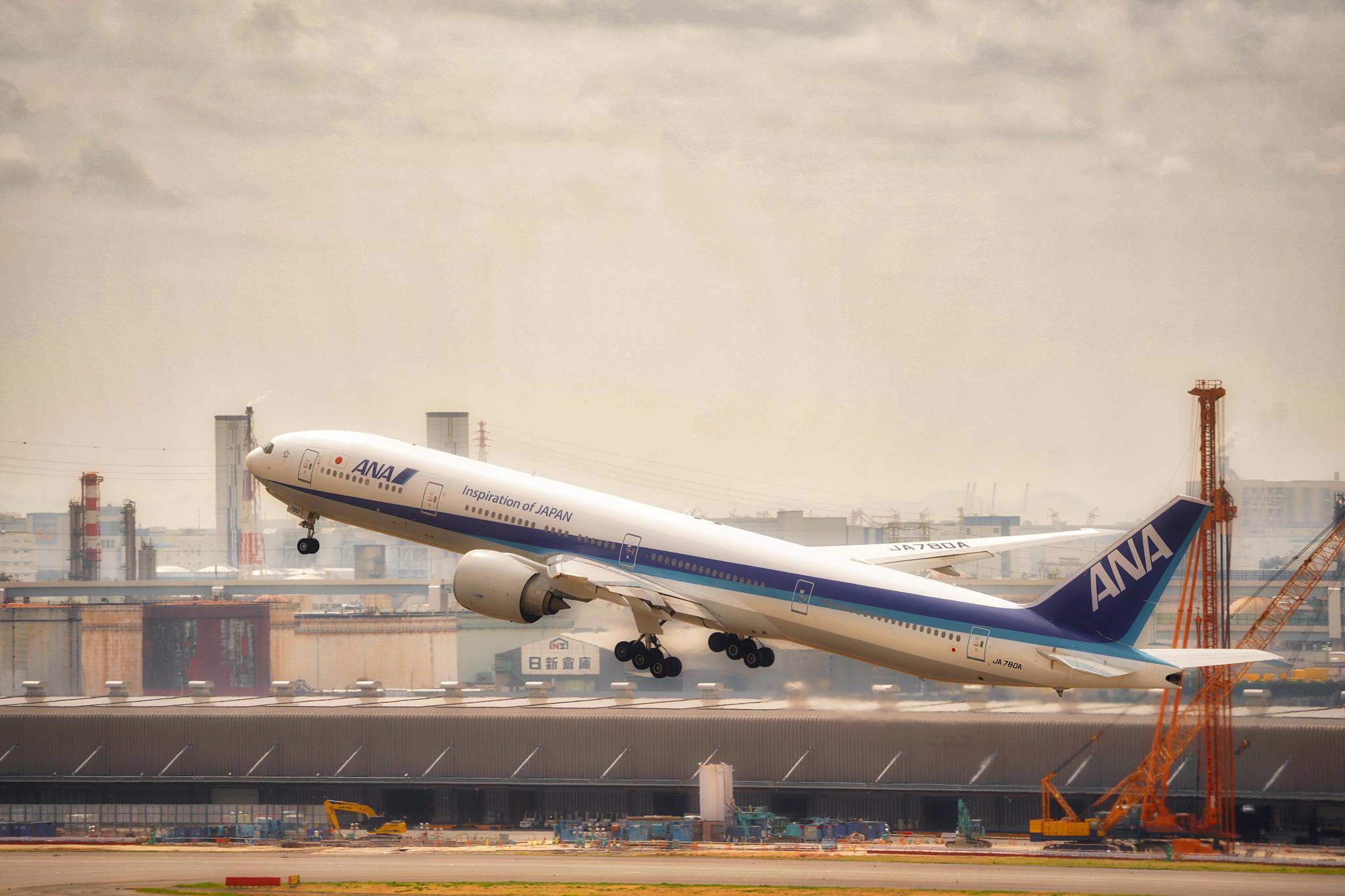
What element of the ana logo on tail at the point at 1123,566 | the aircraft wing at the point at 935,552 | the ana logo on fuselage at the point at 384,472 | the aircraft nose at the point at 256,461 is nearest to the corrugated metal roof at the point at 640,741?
the aircraft wing at the point at 935,552

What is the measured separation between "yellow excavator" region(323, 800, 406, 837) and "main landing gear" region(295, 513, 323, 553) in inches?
1442

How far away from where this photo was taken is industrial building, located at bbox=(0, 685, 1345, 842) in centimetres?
10800

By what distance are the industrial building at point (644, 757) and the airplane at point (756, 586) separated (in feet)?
142

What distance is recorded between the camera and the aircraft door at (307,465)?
70125 millimetres

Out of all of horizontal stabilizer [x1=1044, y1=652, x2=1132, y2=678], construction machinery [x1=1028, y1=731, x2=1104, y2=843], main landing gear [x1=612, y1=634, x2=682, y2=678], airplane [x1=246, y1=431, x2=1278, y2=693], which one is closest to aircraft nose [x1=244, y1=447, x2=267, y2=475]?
airplane [x1=246, y1=431, x2=1278, y2=693]

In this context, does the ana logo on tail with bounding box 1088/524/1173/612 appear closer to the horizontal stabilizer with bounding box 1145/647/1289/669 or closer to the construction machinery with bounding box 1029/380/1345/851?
the horizontal stabilizer with bounding box 1145/647/1289/669

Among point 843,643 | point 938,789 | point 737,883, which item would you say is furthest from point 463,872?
point 843,643

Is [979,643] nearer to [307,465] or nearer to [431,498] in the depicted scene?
[431,498]

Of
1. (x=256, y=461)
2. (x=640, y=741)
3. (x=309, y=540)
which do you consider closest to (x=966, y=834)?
(x=640, y=741)

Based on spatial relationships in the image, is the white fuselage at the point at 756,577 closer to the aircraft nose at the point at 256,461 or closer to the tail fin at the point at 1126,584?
the tail fin at the point at 1126,584

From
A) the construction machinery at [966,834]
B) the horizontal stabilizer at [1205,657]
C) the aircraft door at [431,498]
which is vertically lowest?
the construction machinery at [966,834]

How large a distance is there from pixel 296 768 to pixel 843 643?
65572mm

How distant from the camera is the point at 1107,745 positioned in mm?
110750

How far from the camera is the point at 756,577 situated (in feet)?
196
